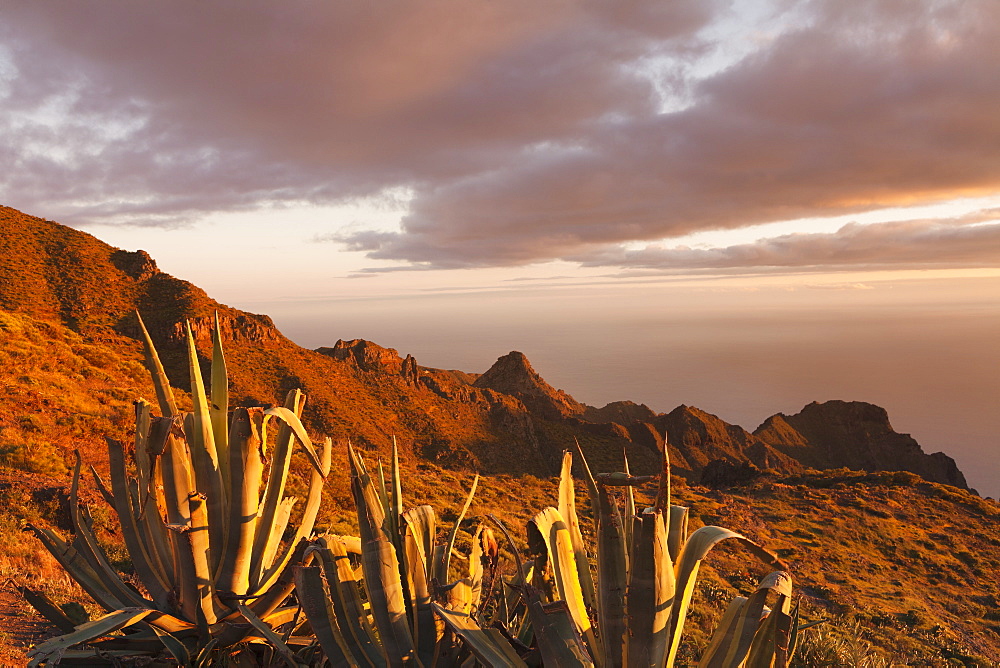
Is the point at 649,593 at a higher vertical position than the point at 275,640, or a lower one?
higher

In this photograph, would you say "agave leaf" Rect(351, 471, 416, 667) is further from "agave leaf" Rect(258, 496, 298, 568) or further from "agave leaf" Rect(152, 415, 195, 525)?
"agave leaf" Rect(152, 415, 195, 525)

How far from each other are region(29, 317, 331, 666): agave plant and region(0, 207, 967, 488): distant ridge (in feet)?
96.8

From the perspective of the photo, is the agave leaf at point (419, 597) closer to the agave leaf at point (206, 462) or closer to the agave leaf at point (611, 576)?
the agave leaf at point (611, 576)

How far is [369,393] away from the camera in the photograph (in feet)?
168

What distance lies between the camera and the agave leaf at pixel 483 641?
1818 millimetres

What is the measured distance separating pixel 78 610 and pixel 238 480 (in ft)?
4.42

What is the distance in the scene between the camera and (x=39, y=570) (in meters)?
5.27

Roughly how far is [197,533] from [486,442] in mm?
50646

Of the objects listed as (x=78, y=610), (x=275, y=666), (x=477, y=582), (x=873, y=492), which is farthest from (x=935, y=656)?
(x=873, y=492)

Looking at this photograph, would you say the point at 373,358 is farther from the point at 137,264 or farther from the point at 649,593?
the point at 649,593

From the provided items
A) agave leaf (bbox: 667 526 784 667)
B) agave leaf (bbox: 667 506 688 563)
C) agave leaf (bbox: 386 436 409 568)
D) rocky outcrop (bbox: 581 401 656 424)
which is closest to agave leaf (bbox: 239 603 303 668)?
agave leaf (bbox: 386 436 409 568)

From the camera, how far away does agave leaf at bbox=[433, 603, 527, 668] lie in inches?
71.6

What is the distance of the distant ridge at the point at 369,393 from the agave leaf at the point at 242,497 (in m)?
29.9

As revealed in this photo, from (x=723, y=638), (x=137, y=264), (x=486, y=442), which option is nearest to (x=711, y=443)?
(x=486, y=442)
